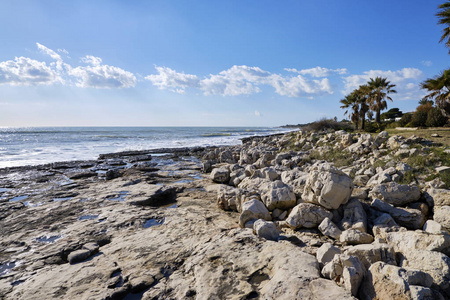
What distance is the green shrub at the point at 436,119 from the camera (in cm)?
1895

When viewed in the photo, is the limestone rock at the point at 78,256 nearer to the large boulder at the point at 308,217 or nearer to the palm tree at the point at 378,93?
the large boulder at the point at 308,217

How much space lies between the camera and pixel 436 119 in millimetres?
19188

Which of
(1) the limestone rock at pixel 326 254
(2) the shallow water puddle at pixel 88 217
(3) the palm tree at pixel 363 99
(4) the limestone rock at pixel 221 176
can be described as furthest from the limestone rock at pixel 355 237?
(3) the palm tree at pixel 363 99

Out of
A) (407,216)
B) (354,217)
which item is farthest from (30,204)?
(407,216)

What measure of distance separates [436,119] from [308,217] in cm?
2123

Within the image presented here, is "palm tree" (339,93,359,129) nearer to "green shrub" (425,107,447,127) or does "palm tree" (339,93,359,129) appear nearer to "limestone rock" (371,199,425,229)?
"green shrub" (425,107,447,127)

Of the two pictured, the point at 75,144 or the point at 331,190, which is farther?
the point at 75,144

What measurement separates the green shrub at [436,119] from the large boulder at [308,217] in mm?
20675

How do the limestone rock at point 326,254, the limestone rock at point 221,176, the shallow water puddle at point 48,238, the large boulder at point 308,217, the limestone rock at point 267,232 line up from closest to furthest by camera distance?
1. the limestone rock at point 326,254
2. the limestone rock at point 267,232
3. the large boulder at point 308,217
4. the shallow water puddle at point 48,238
5. the limestone rock at point 221,176

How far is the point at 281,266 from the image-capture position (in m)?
3.57

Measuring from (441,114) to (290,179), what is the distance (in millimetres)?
19189

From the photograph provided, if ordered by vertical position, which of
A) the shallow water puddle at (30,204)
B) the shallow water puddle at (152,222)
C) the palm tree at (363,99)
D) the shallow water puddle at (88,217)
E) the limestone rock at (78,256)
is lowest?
the shallow water puddle at (30,204)

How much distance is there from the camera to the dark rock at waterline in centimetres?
830

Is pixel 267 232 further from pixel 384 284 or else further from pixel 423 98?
pixel 423 98
